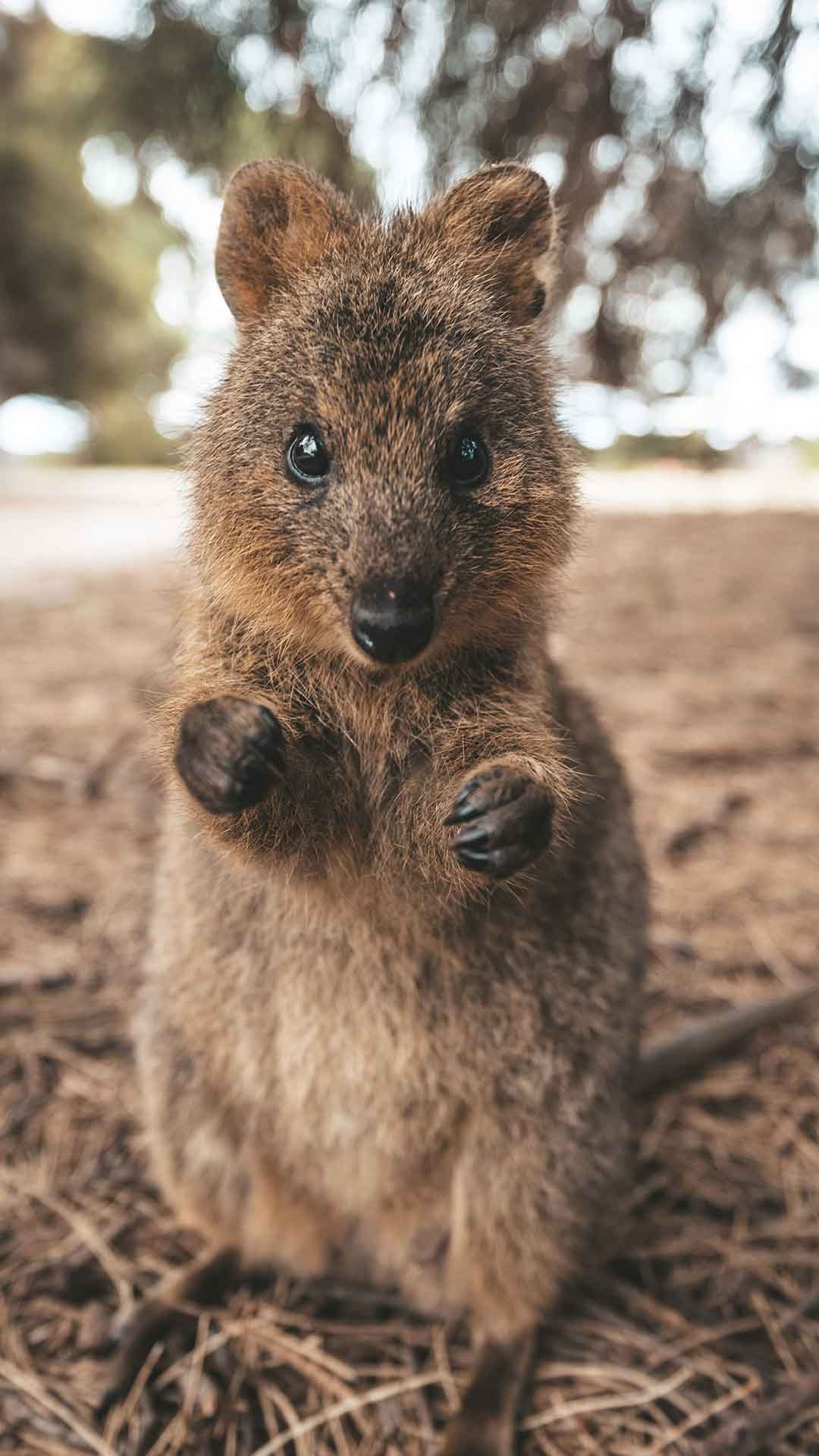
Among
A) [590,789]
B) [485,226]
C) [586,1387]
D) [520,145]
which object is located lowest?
[586,1387]

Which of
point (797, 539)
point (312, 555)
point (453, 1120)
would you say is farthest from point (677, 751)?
point (797, 539)

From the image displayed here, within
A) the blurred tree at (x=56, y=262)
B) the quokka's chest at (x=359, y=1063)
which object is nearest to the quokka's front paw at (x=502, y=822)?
the quokka's chest at (x=359, y=1063)

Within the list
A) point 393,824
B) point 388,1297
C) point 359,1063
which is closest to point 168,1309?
point 388,1297

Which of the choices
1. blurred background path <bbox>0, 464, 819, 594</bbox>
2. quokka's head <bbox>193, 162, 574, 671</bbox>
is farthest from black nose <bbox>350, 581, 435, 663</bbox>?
blurred background path <bbox>0, 464, 819, 594</bbox>

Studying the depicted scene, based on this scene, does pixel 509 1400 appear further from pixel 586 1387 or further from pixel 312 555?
pixel 312 555

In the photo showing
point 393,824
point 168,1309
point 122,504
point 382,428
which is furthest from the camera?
point 122,504

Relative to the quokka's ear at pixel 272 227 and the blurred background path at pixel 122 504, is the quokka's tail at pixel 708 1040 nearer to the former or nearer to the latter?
the quokka's ear at pixel 272 227

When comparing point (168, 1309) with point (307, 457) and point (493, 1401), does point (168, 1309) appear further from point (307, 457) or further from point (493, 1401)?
point (307, 457)
